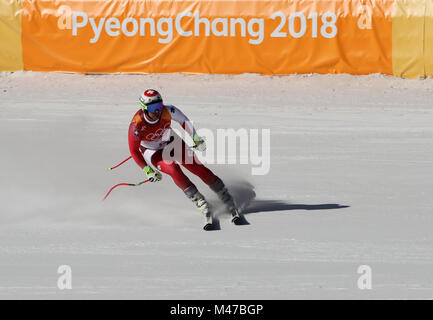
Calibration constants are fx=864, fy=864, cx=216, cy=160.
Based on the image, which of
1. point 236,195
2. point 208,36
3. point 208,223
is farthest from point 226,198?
point 208,36

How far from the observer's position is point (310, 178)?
11.3 meters

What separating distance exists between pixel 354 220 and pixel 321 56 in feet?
24.1

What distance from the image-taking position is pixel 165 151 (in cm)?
953

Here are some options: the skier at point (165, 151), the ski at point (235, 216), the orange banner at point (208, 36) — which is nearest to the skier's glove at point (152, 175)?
the skier at point (165, 151)

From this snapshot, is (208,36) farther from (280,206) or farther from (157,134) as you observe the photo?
(157,134)

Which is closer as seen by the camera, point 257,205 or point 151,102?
point 151,102

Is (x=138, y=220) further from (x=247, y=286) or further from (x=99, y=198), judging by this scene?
(x=247, y=286)

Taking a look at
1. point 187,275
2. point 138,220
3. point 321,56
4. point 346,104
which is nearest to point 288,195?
point 138,220

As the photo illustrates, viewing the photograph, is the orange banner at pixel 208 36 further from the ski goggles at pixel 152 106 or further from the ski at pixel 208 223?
the ski at pixel 208 223

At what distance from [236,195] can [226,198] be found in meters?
0.97

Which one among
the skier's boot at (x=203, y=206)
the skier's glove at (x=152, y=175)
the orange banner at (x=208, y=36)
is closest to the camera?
the skier's glove at (x=152, y=175)

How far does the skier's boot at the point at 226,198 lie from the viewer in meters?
9.38

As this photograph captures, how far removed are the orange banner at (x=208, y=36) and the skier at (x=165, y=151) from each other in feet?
23.7

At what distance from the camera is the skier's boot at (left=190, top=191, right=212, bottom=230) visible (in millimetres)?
9211
